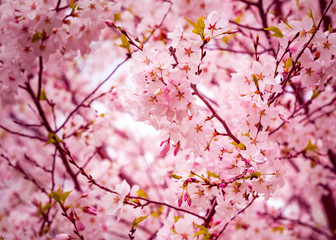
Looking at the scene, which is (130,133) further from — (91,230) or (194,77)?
(194,77)

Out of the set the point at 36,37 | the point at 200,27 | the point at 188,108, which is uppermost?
the point at 36,37

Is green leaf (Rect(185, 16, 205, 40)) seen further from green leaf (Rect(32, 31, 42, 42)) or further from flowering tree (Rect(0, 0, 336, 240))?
green leaf (Rect(32, 31, 42, 42))

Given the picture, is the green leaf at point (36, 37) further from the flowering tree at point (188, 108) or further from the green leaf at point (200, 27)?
the green leaf at point (200, 27)

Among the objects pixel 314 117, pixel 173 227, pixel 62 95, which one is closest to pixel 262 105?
pixel 173 227

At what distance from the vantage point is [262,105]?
149cm

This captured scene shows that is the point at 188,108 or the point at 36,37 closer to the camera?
the point at 188,108

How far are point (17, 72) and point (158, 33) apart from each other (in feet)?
4.59

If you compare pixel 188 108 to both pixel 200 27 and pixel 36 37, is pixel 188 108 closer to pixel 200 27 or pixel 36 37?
pixel 200 27

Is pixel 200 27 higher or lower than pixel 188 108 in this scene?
higher

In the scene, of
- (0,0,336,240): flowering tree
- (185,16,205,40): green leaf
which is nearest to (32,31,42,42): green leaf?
(0,0,336,240): flowering tree

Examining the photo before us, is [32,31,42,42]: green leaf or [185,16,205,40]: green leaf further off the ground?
[32,31,42,42]: green leaf

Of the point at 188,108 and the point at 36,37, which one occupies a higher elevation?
the point at 36,37

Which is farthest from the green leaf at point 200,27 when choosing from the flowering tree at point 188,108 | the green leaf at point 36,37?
the green leaf at point 36,37

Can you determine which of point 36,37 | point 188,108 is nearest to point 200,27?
point 188,108
